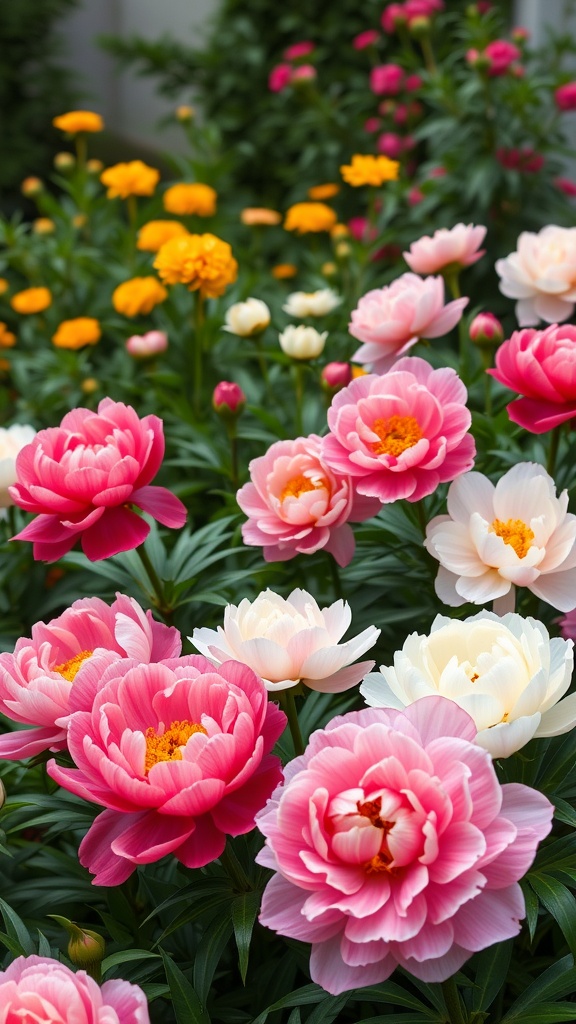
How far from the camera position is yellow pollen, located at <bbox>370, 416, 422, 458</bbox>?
2.47 ft

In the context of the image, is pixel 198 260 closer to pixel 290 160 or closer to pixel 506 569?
pixel 506 569

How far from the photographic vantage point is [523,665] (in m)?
0.55

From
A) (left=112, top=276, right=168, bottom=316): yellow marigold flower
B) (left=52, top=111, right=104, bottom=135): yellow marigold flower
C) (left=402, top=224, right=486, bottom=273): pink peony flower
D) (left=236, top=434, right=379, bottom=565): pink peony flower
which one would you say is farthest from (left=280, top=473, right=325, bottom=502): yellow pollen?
(left=52, top=111, right=104, bottom=135): yellow marigold flower

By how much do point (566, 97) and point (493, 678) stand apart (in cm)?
203

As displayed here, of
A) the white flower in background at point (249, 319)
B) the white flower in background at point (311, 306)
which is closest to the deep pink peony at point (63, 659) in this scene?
the white flower in background at point (249, 319)

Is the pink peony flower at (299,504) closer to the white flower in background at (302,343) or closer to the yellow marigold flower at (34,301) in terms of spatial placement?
the white flower in background at (302,343)

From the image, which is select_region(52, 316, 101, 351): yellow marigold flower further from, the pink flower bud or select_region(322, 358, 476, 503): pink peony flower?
select_region(322, 358, 476, 503): pink peony flower

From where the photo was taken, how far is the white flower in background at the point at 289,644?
2.00 ft

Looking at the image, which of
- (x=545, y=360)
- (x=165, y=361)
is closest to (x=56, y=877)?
(x=545, y=360)

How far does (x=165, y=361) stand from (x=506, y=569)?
111 cm

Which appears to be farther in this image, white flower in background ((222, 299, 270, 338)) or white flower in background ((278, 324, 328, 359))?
white flower in background ((222, 299, 270, 338))

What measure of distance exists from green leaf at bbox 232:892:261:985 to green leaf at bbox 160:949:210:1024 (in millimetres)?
30

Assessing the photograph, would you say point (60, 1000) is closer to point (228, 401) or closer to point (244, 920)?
point (244, 920)

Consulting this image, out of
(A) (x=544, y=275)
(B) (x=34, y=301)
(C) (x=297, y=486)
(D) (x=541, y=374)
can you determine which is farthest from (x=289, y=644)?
(B) (x=34, y=301)
